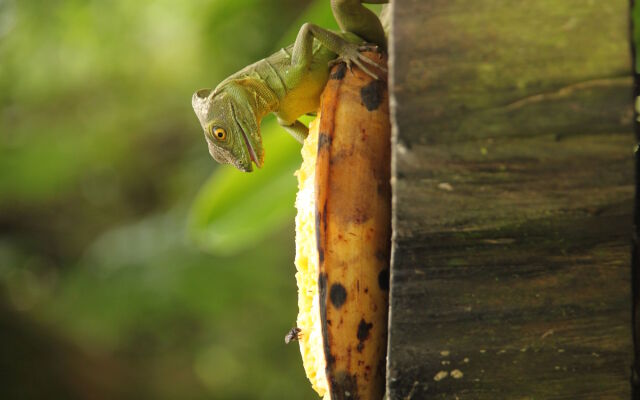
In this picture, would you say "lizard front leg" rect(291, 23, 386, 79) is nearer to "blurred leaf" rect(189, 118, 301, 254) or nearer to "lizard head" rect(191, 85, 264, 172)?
"lizard head" rect(191, 85, 264, 172)

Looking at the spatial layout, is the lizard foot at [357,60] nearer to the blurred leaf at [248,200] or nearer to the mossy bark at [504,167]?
the mossy bark at [504,167]

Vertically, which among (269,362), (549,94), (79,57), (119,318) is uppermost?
(79,57)

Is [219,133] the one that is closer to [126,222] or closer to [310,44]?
[310,44]

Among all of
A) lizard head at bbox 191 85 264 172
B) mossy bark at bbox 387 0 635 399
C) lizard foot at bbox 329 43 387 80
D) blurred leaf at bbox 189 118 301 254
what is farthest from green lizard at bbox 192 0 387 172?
blurred leaf at bbox 189 118 301 254

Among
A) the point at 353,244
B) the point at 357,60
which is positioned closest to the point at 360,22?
the point at 357,60

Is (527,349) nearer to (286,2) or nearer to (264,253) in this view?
(286,2)

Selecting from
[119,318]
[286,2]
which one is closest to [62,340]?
[119,318]

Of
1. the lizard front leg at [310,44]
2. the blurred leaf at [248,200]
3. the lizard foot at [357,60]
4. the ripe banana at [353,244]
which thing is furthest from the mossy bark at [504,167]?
the blurred leaf at [248,200]
